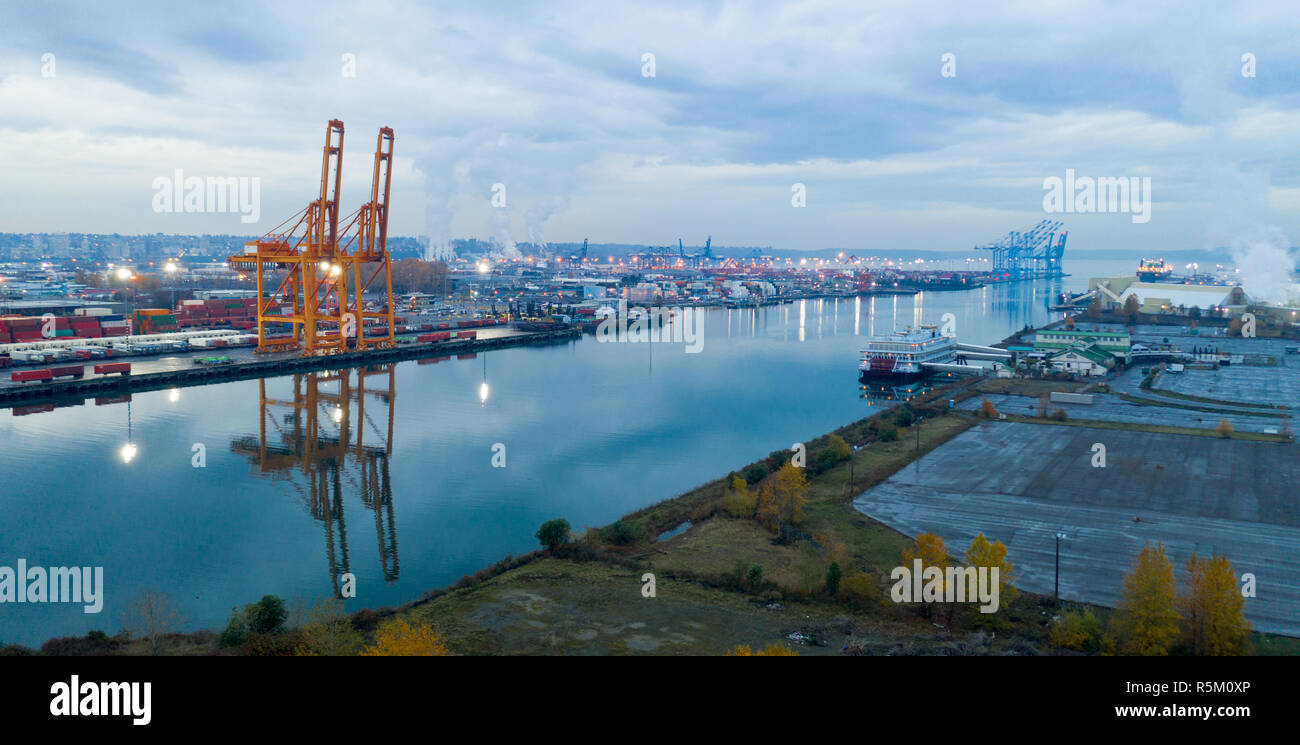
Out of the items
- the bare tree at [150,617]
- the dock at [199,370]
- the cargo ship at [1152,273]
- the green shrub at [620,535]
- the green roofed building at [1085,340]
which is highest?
the cargo ship at [1152,273]

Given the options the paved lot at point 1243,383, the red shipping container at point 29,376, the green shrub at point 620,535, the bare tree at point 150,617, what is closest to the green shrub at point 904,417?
the green shrub at point 620,535

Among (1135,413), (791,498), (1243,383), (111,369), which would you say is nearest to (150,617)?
Result: (791,498)

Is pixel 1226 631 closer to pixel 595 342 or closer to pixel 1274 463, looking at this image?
pixel 1274 463

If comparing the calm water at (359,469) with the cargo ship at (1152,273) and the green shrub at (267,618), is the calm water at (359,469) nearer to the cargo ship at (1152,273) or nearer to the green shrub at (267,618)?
the green shrub at (267,618)

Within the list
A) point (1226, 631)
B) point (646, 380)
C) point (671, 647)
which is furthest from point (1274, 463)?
point (646, 380)

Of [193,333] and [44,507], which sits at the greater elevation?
[193,333]
